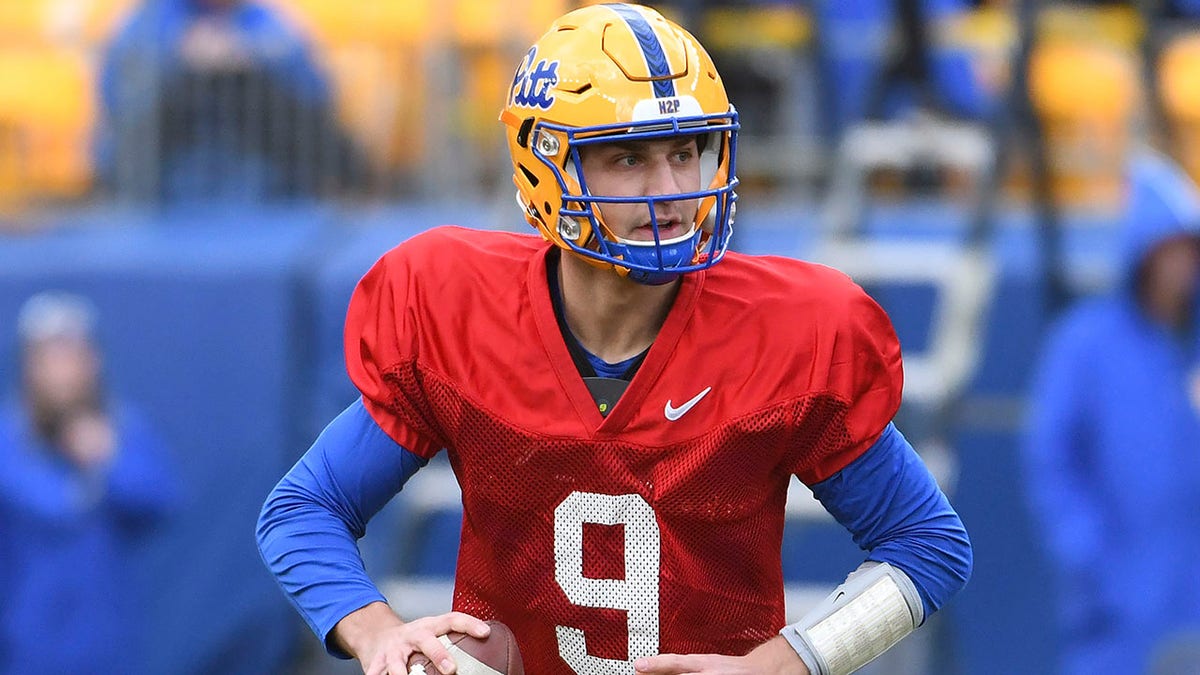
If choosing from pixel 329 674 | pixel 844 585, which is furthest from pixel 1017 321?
Result: pixel 844 585

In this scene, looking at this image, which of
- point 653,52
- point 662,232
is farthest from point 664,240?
point 653,52

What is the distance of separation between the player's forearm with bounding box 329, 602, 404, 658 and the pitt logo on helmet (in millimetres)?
781

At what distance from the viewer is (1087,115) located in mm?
6719

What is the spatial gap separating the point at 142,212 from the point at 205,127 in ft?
1.36

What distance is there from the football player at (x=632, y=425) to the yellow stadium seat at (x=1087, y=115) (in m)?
3.71

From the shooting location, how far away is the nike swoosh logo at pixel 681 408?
277cm

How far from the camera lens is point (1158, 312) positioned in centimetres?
582

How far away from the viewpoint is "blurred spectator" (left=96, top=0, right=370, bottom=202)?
6730mm

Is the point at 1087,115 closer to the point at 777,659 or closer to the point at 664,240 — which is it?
the point at 664,240

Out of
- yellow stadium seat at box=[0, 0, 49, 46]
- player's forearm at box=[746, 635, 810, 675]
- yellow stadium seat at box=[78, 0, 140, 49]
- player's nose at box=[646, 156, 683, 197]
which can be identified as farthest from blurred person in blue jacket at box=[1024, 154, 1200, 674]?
yellow stadium seat at box=[0, 0, 49, 46]

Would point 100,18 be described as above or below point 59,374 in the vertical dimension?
above

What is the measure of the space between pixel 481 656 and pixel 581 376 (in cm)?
44

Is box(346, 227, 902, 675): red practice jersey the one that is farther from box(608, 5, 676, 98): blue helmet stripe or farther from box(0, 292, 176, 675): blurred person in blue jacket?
box(0, 292, 176, 675): blurred person in blue jacket

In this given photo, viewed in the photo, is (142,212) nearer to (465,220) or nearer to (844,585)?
(465,220)
